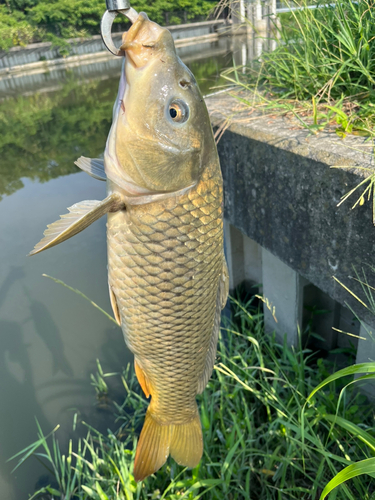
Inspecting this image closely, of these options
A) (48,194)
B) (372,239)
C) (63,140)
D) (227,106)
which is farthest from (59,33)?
(372,239)

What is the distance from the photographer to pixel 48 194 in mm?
4664

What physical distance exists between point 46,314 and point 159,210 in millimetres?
2801

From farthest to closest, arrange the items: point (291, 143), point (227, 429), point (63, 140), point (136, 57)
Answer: point (63, 140)
point (227, 429)
point (291, 143)
point (136, 57)

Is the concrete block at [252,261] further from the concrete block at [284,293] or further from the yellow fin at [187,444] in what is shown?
the yellow fin at [187,444]

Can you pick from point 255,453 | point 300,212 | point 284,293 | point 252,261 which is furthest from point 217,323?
point 252,261

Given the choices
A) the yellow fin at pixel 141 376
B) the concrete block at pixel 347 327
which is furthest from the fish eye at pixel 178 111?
the concrete block at pixel 347 327

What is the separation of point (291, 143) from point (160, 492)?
1858 mm

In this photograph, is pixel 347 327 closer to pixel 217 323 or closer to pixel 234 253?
pixel 234 253

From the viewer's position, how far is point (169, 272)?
0.89 meters

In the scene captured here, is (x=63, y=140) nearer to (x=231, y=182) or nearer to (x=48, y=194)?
(x=48, y=194)

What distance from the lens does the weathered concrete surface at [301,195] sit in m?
1.38

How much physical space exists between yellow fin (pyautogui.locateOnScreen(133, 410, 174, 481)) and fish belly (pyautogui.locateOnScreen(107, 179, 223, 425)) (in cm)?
29

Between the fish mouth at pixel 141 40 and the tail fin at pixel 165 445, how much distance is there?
1089 millimetres

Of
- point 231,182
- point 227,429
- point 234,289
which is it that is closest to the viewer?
point 227,429
